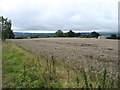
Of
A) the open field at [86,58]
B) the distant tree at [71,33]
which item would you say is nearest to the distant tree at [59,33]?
the distant tree at [71,33]

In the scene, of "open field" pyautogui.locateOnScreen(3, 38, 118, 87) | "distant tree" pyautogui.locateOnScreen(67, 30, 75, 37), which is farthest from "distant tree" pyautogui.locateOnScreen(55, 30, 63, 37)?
"open field" pyautogui.locateOnScreen(3, 38, 118, 87)

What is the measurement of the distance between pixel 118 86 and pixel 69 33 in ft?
383

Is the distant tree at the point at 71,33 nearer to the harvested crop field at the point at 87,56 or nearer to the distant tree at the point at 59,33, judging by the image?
the distant tree at the point at 59,33

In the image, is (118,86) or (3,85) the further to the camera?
(3,85)

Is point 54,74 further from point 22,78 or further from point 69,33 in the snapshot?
point 69,33

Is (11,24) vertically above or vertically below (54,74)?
above

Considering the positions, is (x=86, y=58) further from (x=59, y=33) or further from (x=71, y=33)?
(x=59, y=33)

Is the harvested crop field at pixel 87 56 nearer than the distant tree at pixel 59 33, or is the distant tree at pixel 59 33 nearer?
the harvested crop field at pixel 87 56

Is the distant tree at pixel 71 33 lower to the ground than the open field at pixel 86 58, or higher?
higher

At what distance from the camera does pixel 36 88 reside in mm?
7285

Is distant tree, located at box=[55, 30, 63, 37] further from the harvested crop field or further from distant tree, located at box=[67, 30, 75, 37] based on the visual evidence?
the harvested crop field

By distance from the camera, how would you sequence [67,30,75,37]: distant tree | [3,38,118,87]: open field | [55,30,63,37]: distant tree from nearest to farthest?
[3,38,118,87]: open field, [67,30,75,37]: distant tree, [55,30,63,37]: distant tree

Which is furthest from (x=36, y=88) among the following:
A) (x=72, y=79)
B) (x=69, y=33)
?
(x=69, y=33)

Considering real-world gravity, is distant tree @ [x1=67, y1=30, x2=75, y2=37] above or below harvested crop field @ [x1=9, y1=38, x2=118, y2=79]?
above
